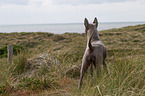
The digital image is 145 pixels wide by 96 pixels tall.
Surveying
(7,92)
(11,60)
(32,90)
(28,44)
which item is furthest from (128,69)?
(28,44)

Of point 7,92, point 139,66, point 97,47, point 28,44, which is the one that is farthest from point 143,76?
point 28,44

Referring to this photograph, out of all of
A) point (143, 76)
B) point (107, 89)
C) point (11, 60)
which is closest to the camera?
point (107, 89)

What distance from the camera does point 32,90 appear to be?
12.7 ft

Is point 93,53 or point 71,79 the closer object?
point 93,53

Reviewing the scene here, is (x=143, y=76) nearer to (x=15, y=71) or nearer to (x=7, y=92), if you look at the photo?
(x=7, y=92)

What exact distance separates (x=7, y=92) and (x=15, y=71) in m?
1.68

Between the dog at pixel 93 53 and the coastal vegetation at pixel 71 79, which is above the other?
the dog at pixel 93 53

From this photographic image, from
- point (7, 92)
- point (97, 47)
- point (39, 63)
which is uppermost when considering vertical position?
point (97, 47)

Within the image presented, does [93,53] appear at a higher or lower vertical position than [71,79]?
higher

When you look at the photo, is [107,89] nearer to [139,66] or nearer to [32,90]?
[139,66]

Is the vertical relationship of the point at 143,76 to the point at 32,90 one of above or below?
above

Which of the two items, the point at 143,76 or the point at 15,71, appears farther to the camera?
the point at 15,71

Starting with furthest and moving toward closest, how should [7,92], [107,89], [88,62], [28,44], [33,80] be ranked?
1. [28,44]
2. [33,80]
3. [7,92]
4. [88,62]
5. [107,89]

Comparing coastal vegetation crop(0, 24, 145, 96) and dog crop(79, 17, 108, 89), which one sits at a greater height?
dog crop(79, 17, 108, 89)
